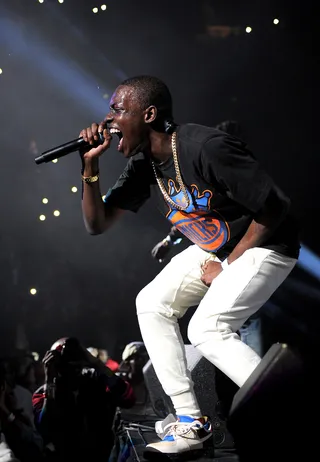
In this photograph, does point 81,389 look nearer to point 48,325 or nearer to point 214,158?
point 214,158

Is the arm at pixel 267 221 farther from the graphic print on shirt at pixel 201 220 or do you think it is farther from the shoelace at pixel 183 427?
the shoelace at pixel 183 427

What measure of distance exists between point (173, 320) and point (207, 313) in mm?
311

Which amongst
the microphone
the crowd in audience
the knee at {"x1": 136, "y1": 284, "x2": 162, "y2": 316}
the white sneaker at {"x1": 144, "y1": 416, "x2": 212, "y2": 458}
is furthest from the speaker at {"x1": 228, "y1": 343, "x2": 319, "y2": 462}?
the microphone

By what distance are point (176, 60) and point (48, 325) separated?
10.1 feet

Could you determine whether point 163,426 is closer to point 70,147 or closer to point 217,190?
point 217,190

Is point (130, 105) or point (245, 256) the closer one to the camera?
point (245, 256)

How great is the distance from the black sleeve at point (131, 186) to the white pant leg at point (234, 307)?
0.71 m

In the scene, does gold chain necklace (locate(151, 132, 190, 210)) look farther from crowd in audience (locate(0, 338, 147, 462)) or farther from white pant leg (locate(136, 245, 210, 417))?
crowd in audience (locate(0, 338, 147, 462))

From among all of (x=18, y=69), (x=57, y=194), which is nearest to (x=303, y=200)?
(x=57, y=194)

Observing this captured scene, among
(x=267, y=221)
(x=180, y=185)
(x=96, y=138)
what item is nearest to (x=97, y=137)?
(x=96, y=138)

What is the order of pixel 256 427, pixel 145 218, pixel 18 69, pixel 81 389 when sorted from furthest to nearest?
pixel 145 218
pixel 18 69
pixel 81 389
pixel 256 427

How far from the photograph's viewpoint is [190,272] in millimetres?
2795

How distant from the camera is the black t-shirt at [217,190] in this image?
2.44 meters

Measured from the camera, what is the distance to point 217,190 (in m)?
2.63
